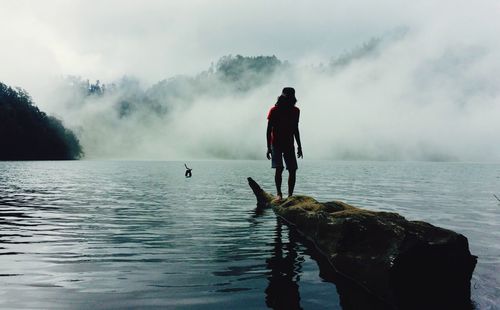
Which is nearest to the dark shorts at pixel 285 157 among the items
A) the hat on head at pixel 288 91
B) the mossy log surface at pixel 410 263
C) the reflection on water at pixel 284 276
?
the hat on head at pixel 288 91

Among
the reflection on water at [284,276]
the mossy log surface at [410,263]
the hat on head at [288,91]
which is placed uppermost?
the hat on head at [288,91]

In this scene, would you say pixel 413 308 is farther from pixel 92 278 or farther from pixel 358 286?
pixel 92 278

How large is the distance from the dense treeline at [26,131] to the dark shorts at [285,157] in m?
155

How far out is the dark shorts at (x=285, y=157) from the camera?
13141 millimetres

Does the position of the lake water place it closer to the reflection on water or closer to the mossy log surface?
the reflection on water

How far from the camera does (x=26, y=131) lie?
504 feet

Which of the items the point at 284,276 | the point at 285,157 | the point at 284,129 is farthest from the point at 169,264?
the point at 284,129

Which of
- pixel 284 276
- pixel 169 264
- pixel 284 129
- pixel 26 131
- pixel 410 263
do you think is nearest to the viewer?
pixel 410 263

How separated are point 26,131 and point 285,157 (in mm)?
165161

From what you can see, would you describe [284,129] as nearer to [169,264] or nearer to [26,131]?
[169,264]

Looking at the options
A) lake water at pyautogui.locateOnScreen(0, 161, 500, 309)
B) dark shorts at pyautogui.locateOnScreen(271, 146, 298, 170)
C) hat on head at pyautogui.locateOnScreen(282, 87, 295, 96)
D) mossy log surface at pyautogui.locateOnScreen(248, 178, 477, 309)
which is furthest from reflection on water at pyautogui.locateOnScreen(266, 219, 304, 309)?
hat on head at pyautogui.locateOnScreen(282, 87, 295, 96)

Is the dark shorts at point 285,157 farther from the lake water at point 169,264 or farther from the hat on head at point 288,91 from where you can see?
the lake water at point 169,264

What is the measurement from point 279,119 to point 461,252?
7.95 meters

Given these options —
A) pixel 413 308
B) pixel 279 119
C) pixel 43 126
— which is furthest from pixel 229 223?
pixel 43 126
